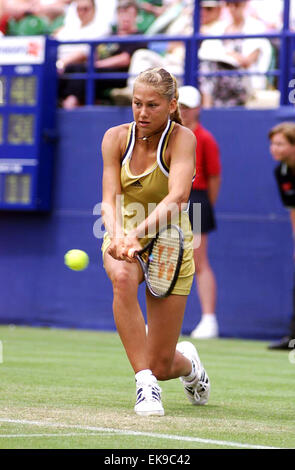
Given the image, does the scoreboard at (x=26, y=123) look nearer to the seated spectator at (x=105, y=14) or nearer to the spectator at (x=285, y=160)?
the seated spectator at (x=105, y=14)

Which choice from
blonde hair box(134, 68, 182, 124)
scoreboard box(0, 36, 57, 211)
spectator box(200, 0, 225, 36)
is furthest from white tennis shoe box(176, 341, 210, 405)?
spectator box(200, 0, 225, 36)

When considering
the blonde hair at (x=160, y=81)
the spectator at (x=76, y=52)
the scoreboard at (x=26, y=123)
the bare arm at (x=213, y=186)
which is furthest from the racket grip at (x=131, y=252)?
the spectator at (x=76, y=52)

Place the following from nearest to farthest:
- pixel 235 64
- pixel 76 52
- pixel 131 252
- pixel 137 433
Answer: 1. pixel 137 433
2. pixel 131 252
3. pixel 235 64
4. pixel 76 52

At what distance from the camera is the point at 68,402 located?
5566 millimetres

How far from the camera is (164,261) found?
5164 mm

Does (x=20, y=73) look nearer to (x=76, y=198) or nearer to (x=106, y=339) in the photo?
(x=76, y=198)

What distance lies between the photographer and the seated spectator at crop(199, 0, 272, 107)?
11867mm

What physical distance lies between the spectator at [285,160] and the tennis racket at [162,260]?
14.3ft

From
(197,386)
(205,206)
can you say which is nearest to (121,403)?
(197,386)

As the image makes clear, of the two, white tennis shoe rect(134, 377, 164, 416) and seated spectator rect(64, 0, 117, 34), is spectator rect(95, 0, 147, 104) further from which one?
white tennis shoe rect(134, 377, 164, 416)

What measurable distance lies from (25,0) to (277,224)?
5.66 metres

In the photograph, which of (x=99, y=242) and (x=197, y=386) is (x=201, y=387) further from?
(x=99, y=242)

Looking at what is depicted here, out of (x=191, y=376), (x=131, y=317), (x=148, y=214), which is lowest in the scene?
(x=191, y=376)

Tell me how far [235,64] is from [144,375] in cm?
723
